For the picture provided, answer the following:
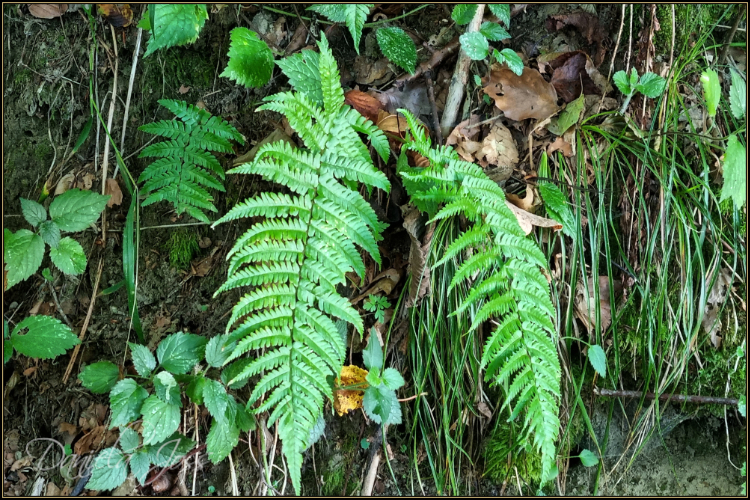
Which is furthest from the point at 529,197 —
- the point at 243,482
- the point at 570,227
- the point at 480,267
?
the point at 243,482

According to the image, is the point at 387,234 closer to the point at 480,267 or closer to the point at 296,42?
the point at 480,267

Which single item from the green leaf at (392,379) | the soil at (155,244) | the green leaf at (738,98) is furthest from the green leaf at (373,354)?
the green leaf at (738,98)

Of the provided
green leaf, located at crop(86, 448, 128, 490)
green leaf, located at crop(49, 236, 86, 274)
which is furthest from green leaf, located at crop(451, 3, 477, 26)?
green leaf, located at crop(86, 448, 128, 490)

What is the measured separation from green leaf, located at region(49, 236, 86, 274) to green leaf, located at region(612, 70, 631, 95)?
7.96ft

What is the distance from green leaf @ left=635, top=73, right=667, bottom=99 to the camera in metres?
2.14

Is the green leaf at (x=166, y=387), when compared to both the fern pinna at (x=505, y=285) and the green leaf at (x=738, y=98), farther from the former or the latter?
the green leaf at (x=738, y=98)

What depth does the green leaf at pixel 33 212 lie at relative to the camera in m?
2.09

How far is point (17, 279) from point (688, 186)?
115 inches

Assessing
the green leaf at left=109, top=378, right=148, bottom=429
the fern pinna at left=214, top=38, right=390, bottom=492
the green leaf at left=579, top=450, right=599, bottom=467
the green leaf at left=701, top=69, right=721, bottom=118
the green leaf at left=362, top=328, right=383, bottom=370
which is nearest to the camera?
the fern pinna at left=214, top=38, right=390, bottom=492

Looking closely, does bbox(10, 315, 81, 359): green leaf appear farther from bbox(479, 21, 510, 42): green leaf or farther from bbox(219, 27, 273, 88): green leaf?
bbox(479, 21, 510, 42): green leaf

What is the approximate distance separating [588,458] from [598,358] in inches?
18.9

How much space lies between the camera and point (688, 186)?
222 centimetres

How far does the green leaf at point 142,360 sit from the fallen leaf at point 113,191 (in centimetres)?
72

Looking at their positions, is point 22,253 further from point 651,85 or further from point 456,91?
point 651,85
